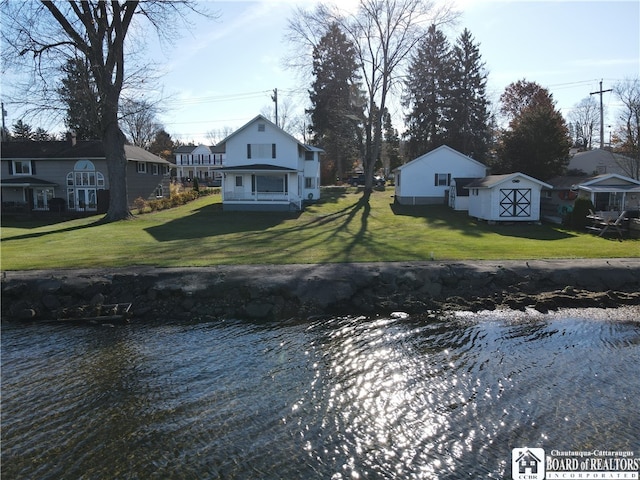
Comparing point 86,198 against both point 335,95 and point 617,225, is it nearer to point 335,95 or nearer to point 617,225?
point 335,95

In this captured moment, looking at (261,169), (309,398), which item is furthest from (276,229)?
(309,398)

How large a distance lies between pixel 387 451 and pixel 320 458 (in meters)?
1.06

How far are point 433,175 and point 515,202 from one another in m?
10.9

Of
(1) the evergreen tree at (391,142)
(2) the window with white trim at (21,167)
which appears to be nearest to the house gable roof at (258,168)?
(2) the window with white trim at (21,167)

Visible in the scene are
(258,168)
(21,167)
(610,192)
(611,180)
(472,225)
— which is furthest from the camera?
(21,167)

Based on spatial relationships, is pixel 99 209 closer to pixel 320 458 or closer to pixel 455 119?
pixel 320 458

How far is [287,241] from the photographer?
22.9m

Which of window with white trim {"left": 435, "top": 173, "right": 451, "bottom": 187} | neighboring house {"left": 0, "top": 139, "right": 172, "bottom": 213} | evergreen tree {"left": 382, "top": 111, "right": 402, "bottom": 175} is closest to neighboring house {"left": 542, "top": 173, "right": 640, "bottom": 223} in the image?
window with white trim {"left": 435, "top": 173, "right": 451, "bottom": 187}

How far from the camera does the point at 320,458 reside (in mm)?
7000

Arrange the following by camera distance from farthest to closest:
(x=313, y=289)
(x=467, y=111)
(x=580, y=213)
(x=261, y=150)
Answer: (x=467, y=111), (x=261, y=150), (x=580, y=213), (x=313, y=289)

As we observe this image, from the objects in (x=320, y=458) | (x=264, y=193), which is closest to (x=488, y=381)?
(x=320, y=458)

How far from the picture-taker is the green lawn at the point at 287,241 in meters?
18.3

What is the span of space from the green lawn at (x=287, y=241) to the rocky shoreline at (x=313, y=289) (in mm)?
1567

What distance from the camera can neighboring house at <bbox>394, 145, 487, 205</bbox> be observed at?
39.0 metres
